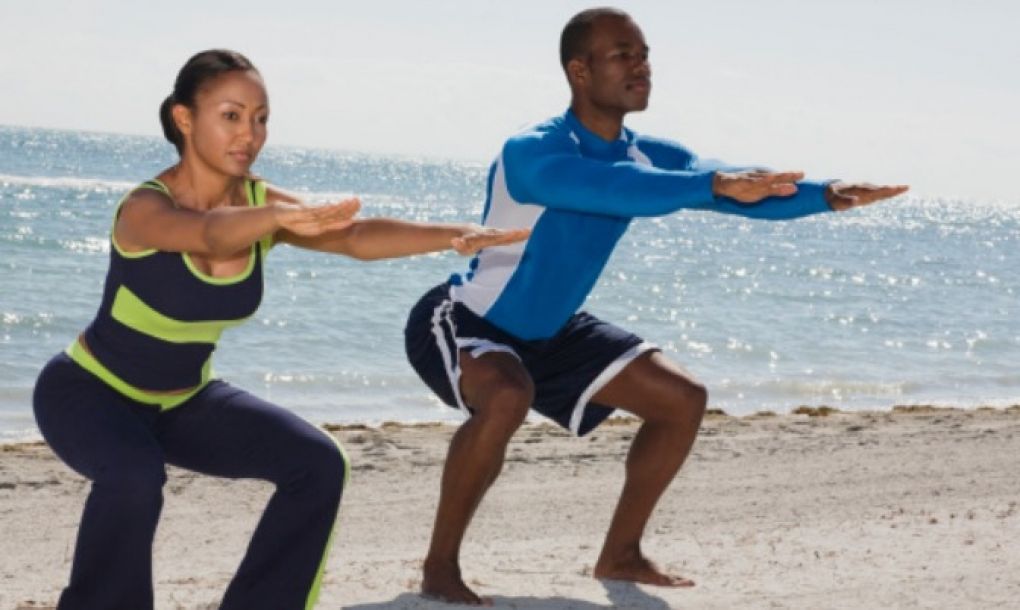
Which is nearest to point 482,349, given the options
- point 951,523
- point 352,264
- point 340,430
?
point 951,523

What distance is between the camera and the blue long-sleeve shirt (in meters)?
5.43

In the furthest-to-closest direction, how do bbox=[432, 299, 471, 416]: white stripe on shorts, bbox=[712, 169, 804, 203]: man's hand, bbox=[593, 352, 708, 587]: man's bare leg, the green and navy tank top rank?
bbox=[593, 352, 708, 587]: man's bare leg < bbox=[432, 299, 471, 416]: white stripe on shorts < bbox=[712, 169, 804, 203]: man's hand < the green and navy tank top

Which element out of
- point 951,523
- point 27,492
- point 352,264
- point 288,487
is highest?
point 288,487

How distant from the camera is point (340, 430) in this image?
11.5m

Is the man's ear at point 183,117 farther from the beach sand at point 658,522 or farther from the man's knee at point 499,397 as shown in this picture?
the beach sand at point 658,522

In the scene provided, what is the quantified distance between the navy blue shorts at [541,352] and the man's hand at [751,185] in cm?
103

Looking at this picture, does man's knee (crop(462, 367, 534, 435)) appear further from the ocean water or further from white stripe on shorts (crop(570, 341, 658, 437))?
the ocean water

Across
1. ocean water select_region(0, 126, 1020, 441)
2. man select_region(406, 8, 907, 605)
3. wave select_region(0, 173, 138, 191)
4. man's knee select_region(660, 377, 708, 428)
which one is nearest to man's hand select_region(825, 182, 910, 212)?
man select_region(406, 8, 907, 605)

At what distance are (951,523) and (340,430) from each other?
5.30 meters

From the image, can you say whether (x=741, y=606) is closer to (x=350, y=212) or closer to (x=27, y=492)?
(x=350, y=212)

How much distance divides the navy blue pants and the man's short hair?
1922mm

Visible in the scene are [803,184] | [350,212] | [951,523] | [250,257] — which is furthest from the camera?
[951,523]

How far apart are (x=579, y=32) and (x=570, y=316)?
0.99 meters

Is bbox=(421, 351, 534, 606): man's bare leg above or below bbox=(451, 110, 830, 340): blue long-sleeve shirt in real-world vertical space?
below
